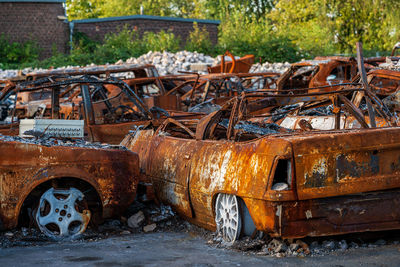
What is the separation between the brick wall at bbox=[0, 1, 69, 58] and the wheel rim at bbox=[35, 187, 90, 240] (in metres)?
32.2

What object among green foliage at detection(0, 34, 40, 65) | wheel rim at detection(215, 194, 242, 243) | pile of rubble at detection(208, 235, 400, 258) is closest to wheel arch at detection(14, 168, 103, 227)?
wheel rim at detection(215, 194, 242, 243)

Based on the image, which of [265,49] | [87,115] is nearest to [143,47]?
[265,49]

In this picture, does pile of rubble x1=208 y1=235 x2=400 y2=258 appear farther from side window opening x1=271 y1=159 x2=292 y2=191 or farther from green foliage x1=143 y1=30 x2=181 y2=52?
green foliage x1=143 y1=30 x2=181 y2=52

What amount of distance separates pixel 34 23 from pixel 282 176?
34687mm

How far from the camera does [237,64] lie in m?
21.5

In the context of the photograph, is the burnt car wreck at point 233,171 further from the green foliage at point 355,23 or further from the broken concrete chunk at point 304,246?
the green foliage at point 355,23

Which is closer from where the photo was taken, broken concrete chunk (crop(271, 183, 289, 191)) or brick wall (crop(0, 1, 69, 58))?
broken concrete chunk (crop(271, 183, 289, 191))

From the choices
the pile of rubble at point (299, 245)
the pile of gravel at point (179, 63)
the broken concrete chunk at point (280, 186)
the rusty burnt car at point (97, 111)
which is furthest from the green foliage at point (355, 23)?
the broken concrete chunk at point (280, 186)

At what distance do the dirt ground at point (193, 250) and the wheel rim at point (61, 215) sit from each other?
107 millimetres

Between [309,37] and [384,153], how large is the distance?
37881 mm

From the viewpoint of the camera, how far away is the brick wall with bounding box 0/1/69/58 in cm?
3791

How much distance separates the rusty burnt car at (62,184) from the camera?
261 inches

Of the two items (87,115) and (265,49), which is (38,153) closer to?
(87,115)

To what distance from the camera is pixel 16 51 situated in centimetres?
3691
